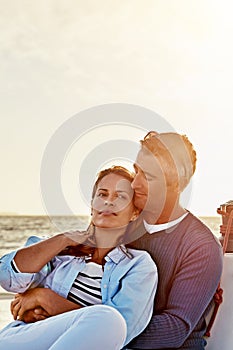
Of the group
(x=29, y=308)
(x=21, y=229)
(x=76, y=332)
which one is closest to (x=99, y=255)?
(x=29, y=308)

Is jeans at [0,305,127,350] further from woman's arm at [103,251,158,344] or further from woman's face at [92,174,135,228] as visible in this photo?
woman's face at [92,174,135,228]

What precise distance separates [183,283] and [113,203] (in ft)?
1.08

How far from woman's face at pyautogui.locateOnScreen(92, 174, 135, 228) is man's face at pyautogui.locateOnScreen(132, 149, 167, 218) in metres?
0.03

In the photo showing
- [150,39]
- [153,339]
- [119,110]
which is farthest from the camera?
[150,39]

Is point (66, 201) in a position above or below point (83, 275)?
above

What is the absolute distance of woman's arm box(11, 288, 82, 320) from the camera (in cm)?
227

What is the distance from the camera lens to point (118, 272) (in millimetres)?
2287

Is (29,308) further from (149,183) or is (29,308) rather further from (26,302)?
(149,183)

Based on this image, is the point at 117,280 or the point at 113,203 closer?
the point at 117,280

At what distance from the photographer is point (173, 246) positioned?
93.9 inches

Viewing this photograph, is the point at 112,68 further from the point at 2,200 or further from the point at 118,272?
the point at 118,272

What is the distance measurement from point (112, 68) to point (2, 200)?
2092 millimetres

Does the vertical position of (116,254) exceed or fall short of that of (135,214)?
it falls short

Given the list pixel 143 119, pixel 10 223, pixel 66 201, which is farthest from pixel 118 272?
pixel 10 223
